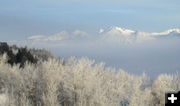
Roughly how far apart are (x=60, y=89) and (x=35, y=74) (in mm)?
4618

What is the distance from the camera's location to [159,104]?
51.3 metres

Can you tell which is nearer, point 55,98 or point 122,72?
point 55,98

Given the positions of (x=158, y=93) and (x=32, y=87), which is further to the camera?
(x=158, y=93)

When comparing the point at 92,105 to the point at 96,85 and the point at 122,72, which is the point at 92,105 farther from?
the point at 122,72

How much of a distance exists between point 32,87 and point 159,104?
822 inches

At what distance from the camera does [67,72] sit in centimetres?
4544

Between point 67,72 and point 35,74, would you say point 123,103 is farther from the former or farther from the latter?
point 35,74

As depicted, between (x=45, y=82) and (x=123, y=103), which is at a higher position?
(x=45, y=82)

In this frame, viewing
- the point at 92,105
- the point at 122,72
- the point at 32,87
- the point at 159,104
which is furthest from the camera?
the point at 122,72

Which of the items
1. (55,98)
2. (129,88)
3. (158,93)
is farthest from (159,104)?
(55,98)

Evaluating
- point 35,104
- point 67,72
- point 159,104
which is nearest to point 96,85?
point 67,72

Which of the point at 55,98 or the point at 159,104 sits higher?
the point at 55,98

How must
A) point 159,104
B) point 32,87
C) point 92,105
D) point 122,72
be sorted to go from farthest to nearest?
point 122,72
point 159,104
point 32,87
point 92,105

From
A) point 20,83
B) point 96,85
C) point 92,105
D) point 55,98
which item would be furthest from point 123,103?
point 20,83
